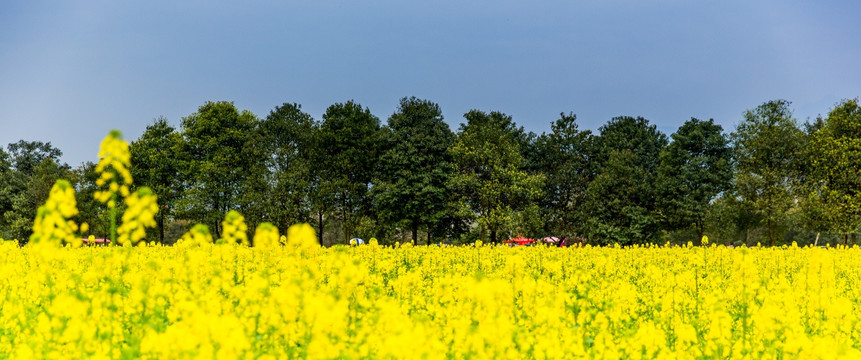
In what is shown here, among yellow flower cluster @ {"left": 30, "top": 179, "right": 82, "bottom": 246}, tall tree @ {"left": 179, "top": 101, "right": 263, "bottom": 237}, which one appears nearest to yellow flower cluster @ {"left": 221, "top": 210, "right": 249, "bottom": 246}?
yellow flower cluster @ {"left": 30, "top": 179, "right": 82, "bottom": 246}

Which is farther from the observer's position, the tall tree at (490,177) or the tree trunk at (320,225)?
the tree trunk at (320,225)

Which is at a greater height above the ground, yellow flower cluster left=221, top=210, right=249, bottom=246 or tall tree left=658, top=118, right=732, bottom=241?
tall tree left=658, top=118, right=732, bottom=241

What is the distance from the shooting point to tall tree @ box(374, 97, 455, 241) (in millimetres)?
37500

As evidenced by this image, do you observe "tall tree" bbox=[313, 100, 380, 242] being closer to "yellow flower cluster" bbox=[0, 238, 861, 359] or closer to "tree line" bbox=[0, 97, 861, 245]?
"tree line" bbox=[0, 97, 861, 245]

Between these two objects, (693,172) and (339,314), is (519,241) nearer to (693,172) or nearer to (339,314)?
(693,172)

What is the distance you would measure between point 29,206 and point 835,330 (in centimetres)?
6500

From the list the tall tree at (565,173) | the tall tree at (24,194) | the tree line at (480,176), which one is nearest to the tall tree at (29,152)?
the tall tree at (24,194)

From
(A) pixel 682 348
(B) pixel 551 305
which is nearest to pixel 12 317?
(B) pixel 551 305

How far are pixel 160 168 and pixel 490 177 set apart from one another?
84.3 ft

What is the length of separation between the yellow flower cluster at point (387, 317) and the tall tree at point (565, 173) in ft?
98.2

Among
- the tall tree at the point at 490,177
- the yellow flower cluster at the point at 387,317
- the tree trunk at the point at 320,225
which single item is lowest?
the yellow flower cluster at the point at 387,317

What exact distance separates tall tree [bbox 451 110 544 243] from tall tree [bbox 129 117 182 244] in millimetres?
22054

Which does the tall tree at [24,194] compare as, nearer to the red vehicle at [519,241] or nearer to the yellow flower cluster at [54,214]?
the red vehicle at [519,241]

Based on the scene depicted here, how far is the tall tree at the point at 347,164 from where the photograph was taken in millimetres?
39594
